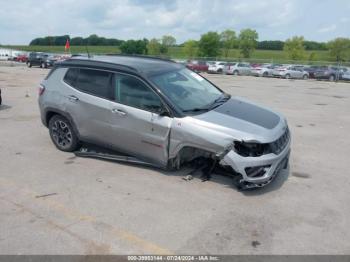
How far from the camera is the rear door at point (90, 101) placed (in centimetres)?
565

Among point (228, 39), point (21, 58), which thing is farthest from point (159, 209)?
point (228, 39)

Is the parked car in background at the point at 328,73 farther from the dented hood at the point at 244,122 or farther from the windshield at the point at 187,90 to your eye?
the dented hood at the point at 244,122

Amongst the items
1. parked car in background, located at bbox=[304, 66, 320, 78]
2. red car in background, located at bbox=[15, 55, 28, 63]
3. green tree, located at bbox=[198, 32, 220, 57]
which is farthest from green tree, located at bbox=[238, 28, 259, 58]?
red car in background, located at bbox=[15, 55, 28, 63]

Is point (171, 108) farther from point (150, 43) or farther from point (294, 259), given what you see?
point (150, 43)

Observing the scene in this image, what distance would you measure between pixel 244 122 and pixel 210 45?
78.1 metres

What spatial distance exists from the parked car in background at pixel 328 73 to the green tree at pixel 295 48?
40994mm

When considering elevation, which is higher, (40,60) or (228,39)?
(228,39)

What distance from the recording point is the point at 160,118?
16.5 ft

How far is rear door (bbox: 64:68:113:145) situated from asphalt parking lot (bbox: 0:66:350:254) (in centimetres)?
57

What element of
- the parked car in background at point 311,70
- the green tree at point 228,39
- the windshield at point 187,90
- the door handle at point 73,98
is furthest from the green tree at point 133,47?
the windshield at point 187,90

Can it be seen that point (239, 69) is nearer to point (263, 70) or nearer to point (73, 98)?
point (263, 70)

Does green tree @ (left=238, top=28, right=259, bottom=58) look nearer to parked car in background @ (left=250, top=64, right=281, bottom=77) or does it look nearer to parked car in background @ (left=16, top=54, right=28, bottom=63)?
parked car in background @ (left=250, top=64, right=281, bottom=77)

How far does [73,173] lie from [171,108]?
1.87 meters

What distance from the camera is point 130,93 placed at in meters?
5.42
